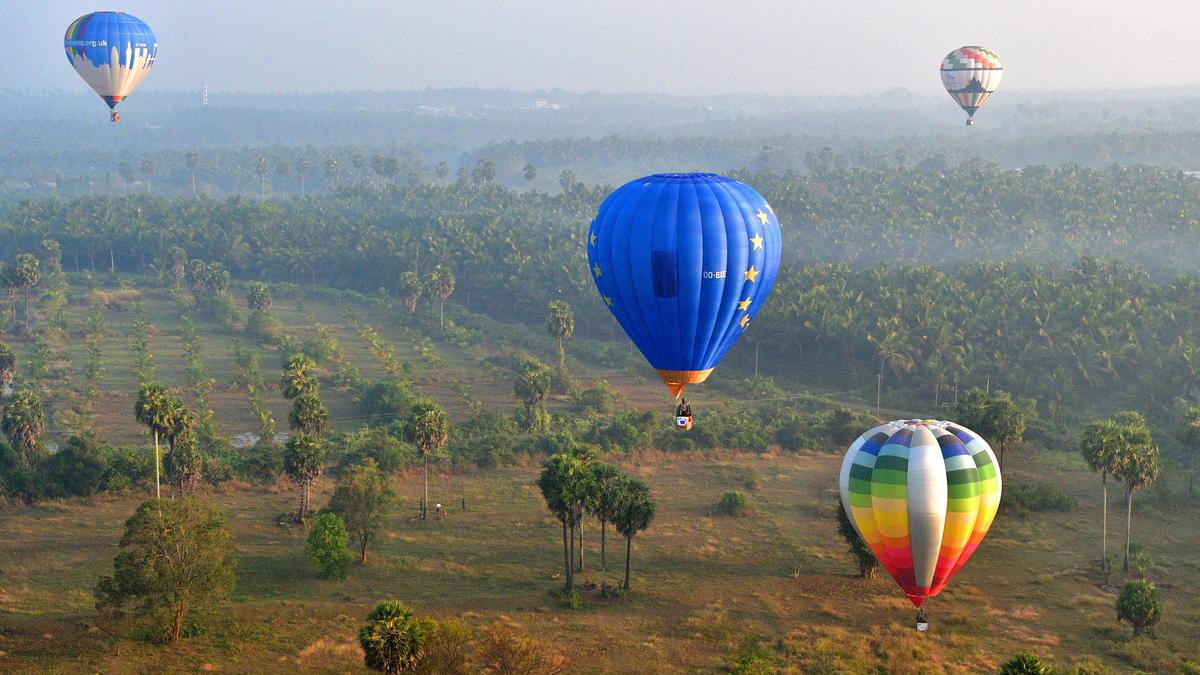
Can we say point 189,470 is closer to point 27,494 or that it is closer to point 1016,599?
point 27,494

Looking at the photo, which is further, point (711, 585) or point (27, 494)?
point (27, 494)

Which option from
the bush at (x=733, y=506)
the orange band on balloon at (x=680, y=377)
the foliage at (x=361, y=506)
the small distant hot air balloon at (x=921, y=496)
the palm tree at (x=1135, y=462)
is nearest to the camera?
the small distant hot air balloon at (x=921, y=496)

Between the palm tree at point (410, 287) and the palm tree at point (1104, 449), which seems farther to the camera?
the palm tree at point (410, 287)

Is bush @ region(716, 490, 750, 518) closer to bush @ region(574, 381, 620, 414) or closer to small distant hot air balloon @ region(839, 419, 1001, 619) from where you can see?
small distant hot air balloon @ region(839, 419, 1001, 619)

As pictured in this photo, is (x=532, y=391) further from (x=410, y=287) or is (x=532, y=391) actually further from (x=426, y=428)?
(x=410, y=287)

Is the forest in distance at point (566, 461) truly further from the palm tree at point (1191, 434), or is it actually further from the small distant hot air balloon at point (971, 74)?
the small distant hot air balloon at point (971, 74)

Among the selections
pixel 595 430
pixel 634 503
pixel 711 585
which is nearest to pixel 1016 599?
pixel 711 585

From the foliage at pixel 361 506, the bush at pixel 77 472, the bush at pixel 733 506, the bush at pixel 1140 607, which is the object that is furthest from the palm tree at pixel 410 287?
the bush at pixel 1140 607
